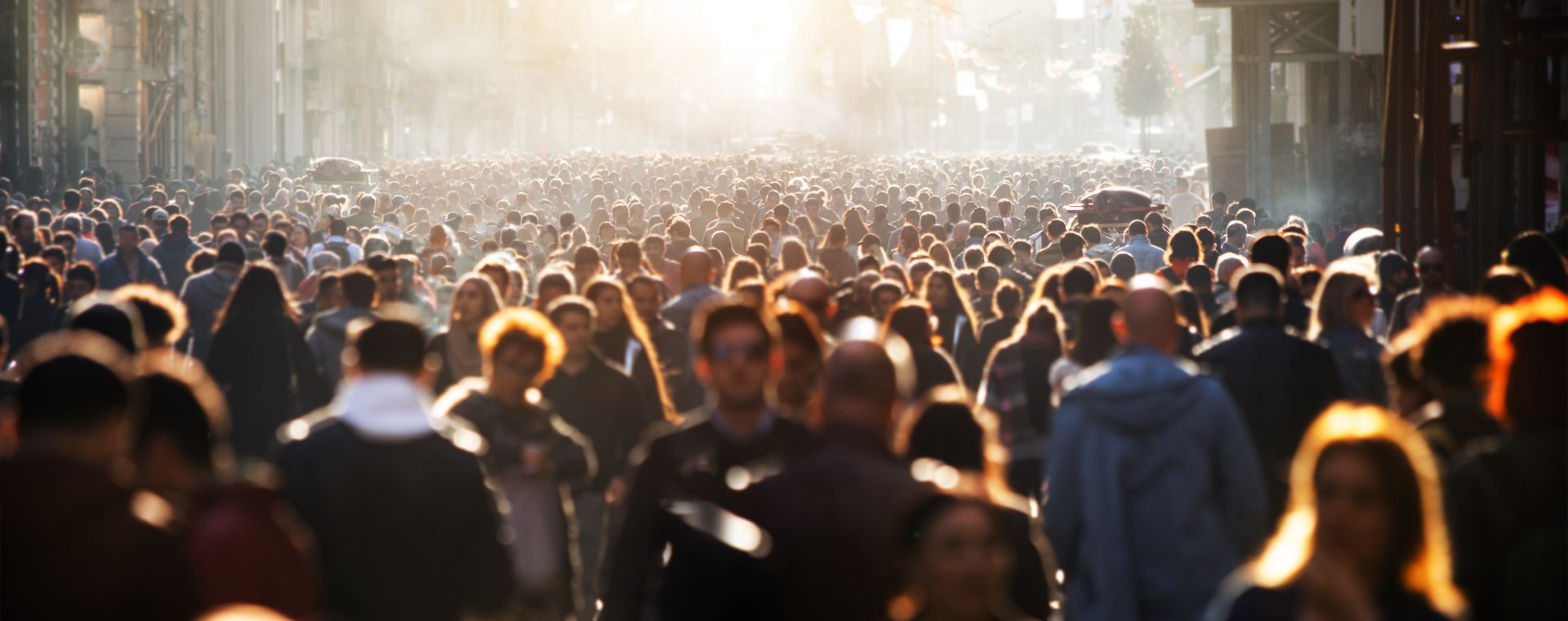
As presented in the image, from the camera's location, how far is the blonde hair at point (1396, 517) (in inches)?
160

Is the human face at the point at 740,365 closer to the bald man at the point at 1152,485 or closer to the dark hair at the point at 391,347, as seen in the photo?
the dark hair at the point at 391,347

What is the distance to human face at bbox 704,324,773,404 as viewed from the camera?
19.0 ft

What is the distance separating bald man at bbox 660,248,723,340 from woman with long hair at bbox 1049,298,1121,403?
3707 mm

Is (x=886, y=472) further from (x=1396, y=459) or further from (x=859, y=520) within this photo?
(x=1396, y=459)

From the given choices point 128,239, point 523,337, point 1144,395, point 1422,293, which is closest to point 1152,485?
point 1144,395

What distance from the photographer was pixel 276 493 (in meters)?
4.77

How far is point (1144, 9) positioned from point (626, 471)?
380ft

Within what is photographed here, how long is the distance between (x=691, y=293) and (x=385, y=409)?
6.53 metres

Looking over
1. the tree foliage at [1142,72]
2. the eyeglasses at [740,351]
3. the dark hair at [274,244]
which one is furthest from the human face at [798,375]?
the tree foliage at [1142,72]

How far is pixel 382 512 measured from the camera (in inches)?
229

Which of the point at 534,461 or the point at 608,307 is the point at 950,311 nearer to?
the point at 608,307

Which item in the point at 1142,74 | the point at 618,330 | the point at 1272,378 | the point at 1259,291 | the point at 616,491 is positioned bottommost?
the point at 616,491

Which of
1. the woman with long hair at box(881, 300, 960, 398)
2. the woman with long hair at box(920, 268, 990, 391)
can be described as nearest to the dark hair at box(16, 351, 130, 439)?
the woman with long hair at box(881, 300, 960, 398)

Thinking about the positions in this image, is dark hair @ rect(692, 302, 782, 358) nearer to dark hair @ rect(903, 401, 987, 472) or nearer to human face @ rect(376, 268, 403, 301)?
dark hair @ rect(903, 401, 987, 472)
